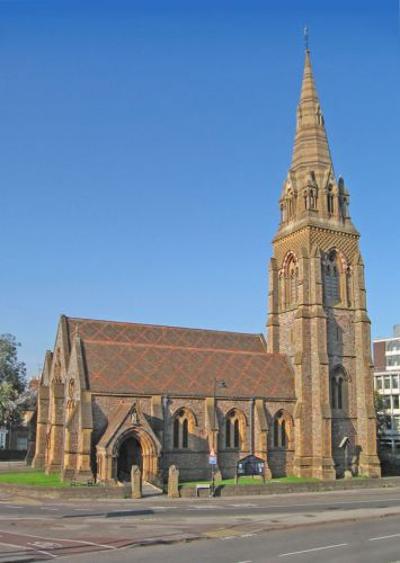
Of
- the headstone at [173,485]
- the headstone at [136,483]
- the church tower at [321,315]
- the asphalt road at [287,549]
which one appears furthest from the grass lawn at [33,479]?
the asphalt road at [287,549]

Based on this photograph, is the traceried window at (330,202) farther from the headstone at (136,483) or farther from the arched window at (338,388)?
the headstone at (136,483)

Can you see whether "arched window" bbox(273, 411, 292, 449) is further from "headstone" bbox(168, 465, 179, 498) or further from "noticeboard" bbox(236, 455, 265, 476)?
"headstone" bbox(168, 465, 179, 498)

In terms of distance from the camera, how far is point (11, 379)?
7138cm

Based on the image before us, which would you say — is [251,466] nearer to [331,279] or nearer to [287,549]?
[331,279]

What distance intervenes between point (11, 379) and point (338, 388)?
37.5 meters

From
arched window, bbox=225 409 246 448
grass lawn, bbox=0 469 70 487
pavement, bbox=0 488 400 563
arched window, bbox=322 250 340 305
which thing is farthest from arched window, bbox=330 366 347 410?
grass lawn, bbox=0 469 70 487

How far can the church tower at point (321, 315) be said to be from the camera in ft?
166

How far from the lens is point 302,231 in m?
54.8

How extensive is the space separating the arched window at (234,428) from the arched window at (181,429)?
3330 mm

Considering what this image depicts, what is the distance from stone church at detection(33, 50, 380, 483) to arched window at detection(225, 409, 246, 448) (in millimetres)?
102

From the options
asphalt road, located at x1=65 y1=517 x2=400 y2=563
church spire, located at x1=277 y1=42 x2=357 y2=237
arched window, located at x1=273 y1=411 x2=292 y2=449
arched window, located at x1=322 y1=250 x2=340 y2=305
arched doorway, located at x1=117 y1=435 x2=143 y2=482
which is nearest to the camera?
asphalt road, located at x1=65 y1=517 x2=400 y2=563

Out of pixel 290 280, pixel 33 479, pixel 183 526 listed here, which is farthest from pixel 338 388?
pixel 183 526

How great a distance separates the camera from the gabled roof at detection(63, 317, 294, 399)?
4691 centimetres

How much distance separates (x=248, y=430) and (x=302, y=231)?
17.5 meters
